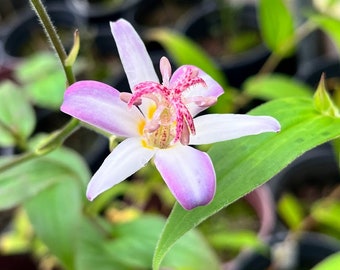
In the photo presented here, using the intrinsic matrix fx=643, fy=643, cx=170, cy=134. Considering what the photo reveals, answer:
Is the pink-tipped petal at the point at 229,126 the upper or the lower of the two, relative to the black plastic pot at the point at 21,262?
upper

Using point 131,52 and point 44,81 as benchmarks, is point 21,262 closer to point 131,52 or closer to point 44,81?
point 44,81

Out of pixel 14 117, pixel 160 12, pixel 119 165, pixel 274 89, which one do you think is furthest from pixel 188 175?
pixel 160 12

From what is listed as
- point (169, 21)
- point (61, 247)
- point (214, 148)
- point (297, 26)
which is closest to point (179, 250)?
point (61, 247)

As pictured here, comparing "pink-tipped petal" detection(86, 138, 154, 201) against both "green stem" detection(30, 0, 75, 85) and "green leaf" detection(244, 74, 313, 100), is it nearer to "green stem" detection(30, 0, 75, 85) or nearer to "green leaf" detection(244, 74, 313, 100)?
"green stem" detection(30, 0, 75, 85)

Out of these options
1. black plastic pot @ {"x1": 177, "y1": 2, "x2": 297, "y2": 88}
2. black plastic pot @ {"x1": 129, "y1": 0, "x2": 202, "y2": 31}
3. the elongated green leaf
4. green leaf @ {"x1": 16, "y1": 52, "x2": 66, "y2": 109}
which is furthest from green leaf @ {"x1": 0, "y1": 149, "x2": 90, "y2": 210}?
black plastic pot @ {"x1": 129, "y1": 0, "x2": 202, "y2": 31}

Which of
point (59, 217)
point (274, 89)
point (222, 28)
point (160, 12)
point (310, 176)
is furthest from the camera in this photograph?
point (160, 12)

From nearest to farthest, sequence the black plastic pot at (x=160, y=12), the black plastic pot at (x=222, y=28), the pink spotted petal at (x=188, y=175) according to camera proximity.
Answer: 1. the pink spotted petal at (x=188, y=175)
2. the black plastic pot at (x=222, y=28)
3. the black plastic pot at (x=160, y=12)

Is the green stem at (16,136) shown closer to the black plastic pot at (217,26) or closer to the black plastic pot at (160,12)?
the black plastic pot at (217,26)

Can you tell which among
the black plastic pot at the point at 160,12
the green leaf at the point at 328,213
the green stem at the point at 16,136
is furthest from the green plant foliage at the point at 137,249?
the black plastic pot at the point at 160,12
